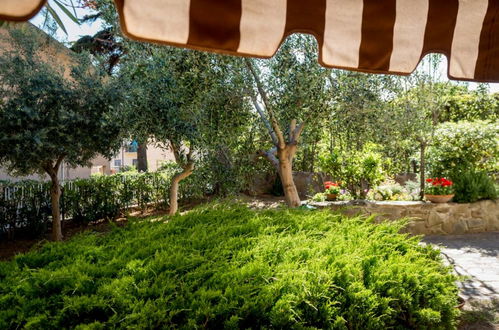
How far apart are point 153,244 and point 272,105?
5.05 m

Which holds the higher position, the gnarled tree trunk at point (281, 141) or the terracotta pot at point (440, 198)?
the gnarled tree trunk at point (281, 141)

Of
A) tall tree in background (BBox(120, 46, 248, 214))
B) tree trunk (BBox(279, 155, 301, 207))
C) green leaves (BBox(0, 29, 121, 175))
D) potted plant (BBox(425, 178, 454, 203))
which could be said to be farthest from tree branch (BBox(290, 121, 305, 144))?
green leaves (BBox(0, 29, 121, 175))

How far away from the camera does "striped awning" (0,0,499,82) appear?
1.81 meters

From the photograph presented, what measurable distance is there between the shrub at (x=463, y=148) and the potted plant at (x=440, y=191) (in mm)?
794

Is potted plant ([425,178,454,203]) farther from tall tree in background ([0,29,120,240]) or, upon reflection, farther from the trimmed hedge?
tall tree in background ([0,29,120,240])

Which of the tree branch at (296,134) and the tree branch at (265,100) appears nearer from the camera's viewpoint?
the tree branch at (265,100)

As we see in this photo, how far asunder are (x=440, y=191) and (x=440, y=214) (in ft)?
1.75

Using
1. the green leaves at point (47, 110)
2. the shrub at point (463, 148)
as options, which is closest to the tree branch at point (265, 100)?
the green leaves at point (47, 110)

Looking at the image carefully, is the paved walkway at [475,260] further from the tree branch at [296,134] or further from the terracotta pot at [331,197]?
the tree branch at [296,134]

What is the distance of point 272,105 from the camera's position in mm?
7305

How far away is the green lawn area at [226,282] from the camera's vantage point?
1855mm

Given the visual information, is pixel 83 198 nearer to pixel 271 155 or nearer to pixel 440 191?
pixel 271 155

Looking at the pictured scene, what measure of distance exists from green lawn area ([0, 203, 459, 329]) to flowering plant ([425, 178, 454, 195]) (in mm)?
5679

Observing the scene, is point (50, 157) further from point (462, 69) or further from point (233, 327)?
point (462, 69)
